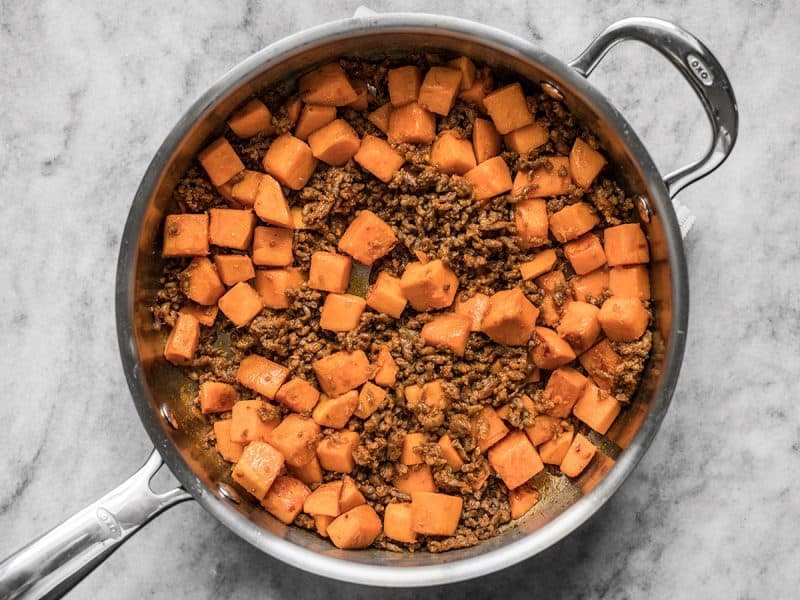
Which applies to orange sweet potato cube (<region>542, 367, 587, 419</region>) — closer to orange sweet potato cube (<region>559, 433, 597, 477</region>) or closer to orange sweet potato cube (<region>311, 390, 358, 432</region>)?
orange sweet potato cube (<region>559, 433, 597, 477</region>)

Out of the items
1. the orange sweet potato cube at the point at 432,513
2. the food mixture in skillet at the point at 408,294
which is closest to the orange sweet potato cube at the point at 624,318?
the food mixture in skillet at the point at 408,294

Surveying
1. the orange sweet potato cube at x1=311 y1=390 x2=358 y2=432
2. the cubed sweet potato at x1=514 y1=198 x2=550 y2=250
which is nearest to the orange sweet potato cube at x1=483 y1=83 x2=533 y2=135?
the cubed sweet potato at x1=514 y1=198 x2=550 y2=250

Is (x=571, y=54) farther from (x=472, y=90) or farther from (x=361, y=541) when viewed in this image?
(x=361, y=541)

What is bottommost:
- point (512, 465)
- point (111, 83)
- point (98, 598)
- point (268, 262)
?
point (98, 598)

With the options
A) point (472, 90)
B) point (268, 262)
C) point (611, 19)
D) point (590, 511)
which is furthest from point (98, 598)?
point (611, 19)

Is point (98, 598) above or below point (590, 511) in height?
below

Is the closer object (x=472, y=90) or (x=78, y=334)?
(x=472, y=90)
